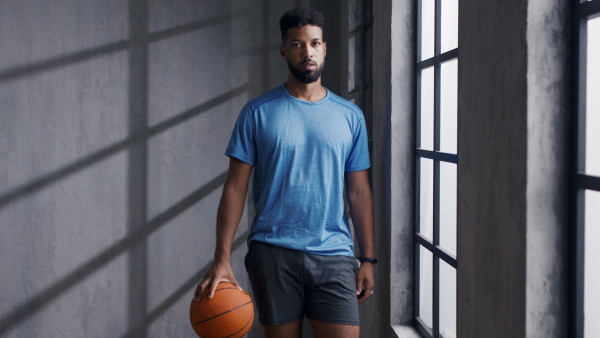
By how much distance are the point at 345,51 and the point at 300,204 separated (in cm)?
147

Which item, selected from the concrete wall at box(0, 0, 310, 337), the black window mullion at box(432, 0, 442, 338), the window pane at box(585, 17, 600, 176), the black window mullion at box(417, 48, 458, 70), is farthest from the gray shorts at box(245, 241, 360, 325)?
the concrete wall at box(0, 0, 310, 337)

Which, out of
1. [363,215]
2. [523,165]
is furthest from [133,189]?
[523,165]

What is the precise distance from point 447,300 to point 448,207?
1.01 feet

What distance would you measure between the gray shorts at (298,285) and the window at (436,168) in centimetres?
31

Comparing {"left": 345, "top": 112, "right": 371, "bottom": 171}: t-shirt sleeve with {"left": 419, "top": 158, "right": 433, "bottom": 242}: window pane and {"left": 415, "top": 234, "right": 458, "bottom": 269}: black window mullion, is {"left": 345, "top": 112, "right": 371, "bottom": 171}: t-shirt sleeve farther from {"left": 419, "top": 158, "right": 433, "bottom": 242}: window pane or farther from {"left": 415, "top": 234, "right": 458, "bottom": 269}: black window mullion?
{"left": 415, "top": 234, "right": 458, "bottom": 269}: black window mullion

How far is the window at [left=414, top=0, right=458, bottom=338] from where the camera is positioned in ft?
6.12

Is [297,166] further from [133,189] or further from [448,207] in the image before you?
[133,189]

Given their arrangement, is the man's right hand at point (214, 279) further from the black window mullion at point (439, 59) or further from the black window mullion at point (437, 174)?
the black window mullion at point (439, 59)

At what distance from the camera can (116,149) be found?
3408mm

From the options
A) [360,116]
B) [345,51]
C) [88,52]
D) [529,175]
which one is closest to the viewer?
[529,175]

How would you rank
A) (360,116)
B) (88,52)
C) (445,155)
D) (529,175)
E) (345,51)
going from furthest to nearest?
1. (88,52)
2. (345,51)
3. (360,116)
4. (445,155)
5. (529,175)

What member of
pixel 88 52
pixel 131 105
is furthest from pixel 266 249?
pixel 88 52

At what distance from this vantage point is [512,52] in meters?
1.16

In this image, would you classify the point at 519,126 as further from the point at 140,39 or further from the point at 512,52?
the point at 140,39
